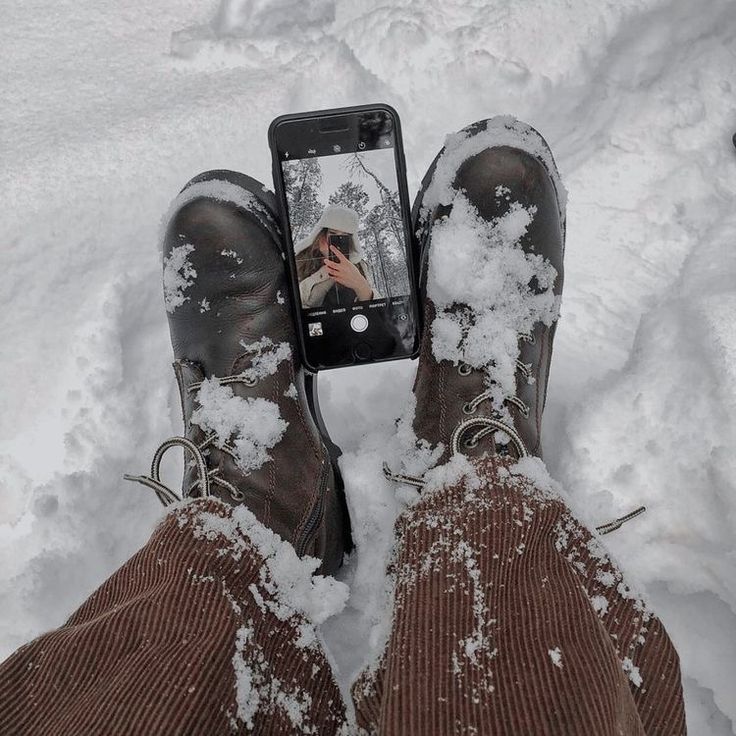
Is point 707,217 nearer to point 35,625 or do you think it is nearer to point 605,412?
point 605,412

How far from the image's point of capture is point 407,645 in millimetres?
479

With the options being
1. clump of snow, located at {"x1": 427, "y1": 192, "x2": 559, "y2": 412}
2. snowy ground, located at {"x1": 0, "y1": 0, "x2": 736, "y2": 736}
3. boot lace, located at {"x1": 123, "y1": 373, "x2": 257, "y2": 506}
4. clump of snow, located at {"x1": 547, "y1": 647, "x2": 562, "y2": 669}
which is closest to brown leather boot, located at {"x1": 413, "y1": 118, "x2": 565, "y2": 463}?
clump of snow, located at {"x1": 427, "y1": 192, "x2": 559, "y2": 412}

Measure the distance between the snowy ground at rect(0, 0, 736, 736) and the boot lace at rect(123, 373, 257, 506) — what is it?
0.15 metres

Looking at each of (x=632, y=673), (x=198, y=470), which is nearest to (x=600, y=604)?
(x=632, y=673)

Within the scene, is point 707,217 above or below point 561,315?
above

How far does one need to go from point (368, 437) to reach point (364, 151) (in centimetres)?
37

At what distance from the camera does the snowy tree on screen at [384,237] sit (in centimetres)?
82

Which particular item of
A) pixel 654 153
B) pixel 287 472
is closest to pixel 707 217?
pixel 654 153

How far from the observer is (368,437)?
91 cm

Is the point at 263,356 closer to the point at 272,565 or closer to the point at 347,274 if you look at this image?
the point at 347,274

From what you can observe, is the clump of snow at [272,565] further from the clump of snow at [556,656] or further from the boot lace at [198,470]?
the clump of snow at [556,656]

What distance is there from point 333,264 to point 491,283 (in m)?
0.20

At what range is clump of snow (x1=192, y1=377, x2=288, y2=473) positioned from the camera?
760 mm

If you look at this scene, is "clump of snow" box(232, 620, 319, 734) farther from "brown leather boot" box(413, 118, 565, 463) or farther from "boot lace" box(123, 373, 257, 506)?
"brown leather boot" box(413, 118, 565, 463)
